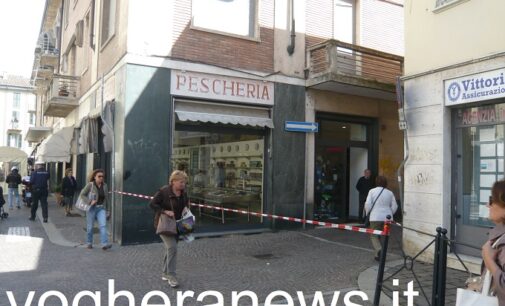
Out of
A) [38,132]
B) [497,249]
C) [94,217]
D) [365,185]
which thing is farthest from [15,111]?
[497,249]

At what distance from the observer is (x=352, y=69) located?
12148 mm

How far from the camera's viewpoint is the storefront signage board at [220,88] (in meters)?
10.1

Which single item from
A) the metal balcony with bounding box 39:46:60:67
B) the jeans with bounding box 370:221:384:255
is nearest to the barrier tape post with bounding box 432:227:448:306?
the jeans with bounding box 370:221:384:255

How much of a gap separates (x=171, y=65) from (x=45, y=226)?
582 cm

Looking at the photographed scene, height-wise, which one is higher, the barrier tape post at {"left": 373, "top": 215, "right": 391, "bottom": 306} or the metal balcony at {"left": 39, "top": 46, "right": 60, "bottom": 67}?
the metal balcony at {"left": 39, "top": 46, "right": 60, "bottom": 67}

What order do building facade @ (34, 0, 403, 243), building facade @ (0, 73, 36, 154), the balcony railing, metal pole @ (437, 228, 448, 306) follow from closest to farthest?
metal pole @ (437, 228, 448, 306)
building facade @ (34, 0, 403, 243)
the balcony railing
building facade @ (0, 73, 36, 154)

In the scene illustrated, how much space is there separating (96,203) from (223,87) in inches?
152

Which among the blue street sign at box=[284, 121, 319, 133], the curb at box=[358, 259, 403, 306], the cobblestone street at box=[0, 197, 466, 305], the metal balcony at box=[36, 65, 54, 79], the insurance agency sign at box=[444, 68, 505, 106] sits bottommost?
the cobblestone street at box=[0, 197, 466, 305]

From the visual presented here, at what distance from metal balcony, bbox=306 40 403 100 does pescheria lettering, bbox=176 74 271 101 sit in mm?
1451

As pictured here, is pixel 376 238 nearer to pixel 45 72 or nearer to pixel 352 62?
pixel 352 62

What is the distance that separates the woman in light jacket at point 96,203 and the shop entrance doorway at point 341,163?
5931 mm

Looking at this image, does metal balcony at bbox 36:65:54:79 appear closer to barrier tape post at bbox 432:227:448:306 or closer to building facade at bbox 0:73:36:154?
barrier tape post at bbox 432:227:448:306

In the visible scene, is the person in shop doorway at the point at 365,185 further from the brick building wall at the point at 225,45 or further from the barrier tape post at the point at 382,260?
the barrier tape post at the point at 382,260

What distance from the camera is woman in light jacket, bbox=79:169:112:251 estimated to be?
29.2 feet
